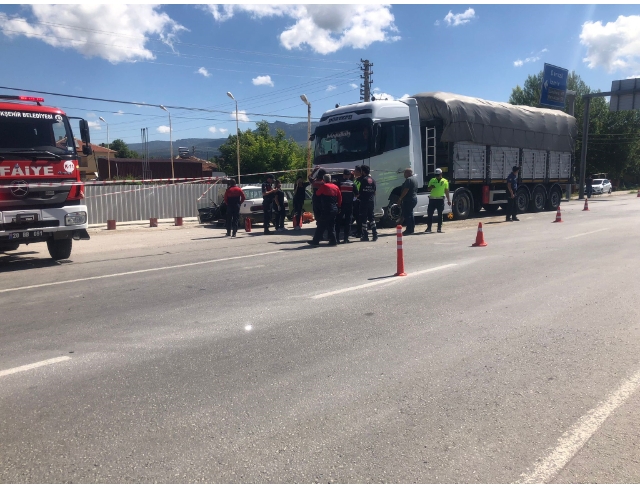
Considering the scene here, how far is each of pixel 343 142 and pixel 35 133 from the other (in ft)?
26.9

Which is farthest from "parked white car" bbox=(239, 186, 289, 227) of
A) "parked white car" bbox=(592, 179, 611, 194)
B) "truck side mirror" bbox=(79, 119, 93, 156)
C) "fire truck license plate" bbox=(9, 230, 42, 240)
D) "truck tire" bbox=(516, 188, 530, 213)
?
"parked white car" bbox=(592, 179, 611, 194)

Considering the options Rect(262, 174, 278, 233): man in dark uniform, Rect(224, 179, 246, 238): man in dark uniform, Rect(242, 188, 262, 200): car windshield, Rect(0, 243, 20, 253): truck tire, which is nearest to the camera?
Rect(0, 243, 20, 253): truck tire

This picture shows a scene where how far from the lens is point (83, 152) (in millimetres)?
11094

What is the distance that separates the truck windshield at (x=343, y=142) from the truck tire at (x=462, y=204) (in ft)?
16.0

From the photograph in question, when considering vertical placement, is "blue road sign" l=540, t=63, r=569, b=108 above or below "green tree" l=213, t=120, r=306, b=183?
above

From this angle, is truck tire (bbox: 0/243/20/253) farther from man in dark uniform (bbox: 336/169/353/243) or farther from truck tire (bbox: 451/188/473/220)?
truck tire (bbox: 451/188/473/220)

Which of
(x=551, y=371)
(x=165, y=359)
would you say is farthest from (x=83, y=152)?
(x=551, y=371)

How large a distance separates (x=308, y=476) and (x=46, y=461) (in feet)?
5.00

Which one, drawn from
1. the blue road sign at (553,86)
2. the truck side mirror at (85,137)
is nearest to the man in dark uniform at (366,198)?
the truck side mirror at (85,137)

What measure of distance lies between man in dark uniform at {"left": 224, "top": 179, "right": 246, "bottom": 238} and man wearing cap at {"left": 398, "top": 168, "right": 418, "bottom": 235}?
4503 mm

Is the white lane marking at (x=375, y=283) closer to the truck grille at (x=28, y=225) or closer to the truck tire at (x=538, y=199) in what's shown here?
the truck grille at (x=28, y=225)

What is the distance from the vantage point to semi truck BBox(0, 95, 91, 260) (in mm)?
9539

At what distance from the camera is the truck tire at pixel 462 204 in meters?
18.7

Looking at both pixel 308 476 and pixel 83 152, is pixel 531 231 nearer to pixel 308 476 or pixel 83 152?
pixel 83 152
